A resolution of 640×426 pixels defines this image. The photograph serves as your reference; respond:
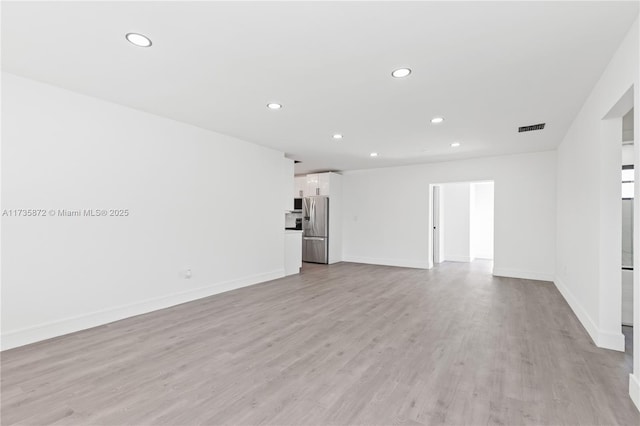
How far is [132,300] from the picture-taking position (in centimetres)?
367

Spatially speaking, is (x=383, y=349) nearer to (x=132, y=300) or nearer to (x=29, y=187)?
(x=132, y=300)

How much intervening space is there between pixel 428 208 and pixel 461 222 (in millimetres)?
2182

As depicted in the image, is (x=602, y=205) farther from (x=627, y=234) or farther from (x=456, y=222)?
(x=456, y=222)

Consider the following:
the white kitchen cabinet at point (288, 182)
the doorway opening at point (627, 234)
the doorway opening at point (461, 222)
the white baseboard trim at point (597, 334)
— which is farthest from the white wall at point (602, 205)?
the white kitchen cabinet at point (288, 182)

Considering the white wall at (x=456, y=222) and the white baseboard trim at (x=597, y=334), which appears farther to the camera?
Answer: the white wall at (x=456, y=222)

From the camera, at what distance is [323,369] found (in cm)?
241

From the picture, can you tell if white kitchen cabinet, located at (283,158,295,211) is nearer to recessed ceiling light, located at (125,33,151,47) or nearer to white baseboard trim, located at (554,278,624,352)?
recessed ceiling light, located at (125,33,151,47)

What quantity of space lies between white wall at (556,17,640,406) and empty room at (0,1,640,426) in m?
0.02

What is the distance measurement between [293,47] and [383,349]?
279cm

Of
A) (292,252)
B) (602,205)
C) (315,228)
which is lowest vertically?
(292,252)

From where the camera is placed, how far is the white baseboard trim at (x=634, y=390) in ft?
6.36

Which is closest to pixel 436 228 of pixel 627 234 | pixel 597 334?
pixel 627 234

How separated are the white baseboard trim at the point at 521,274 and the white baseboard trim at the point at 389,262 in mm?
1515

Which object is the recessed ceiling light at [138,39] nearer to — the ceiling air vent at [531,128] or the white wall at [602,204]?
the white wall at [602,204]
